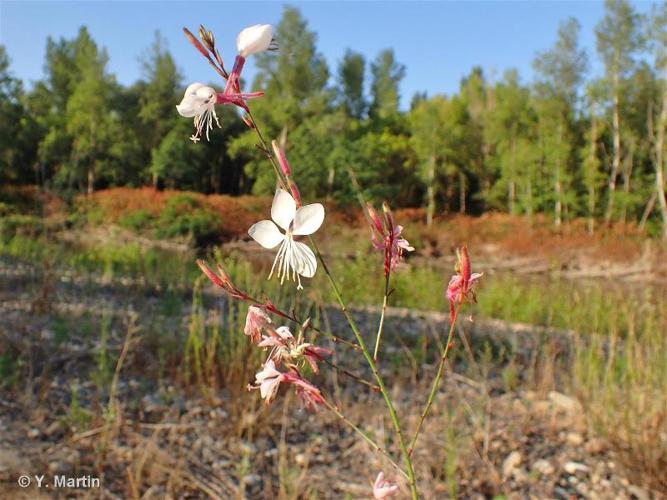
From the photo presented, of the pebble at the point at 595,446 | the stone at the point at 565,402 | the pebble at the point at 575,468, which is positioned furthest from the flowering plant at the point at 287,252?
the stone at the point at 565,402

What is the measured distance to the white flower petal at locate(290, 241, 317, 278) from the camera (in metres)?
0.52

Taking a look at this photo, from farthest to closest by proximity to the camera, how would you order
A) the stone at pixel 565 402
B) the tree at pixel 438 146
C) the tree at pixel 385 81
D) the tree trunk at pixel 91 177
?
the tree at pixel 385 81 → the tree trunk at pixel 91 177 → the tree at pixel 438 146 → the stone at pixel 565 402

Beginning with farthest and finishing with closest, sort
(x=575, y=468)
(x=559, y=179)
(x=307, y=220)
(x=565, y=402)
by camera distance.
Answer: (x=559, y=179), (x=565, y=402), (x=575, y=468), (x=307, y=220)

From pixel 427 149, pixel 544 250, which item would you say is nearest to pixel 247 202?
pixel 427 149

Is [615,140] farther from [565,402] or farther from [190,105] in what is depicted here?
[190,105]

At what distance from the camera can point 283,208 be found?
1.78ft

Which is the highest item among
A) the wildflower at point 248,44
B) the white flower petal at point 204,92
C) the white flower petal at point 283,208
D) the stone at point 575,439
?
the wildflower at point 248,44

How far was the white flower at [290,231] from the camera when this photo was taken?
0.53 meters

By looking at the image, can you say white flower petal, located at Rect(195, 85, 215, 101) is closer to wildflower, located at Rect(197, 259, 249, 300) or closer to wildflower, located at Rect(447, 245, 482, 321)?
wildflower, located at Rect(197, 259, 249, 300)

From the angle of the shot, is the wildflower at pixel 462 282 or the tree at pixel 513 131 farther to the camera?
the tree at pixel 513 131

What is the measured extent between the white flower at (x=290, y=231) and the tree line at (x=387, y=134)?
1813 centimetres

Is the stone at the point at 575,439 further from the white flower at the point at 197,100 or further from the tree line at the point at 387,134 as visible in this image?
the tree line at the point at 387,134

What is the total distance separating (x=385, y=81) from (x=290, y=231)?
3271cm

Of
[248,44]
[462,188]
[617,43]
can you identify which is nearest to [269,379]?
[248,44]
